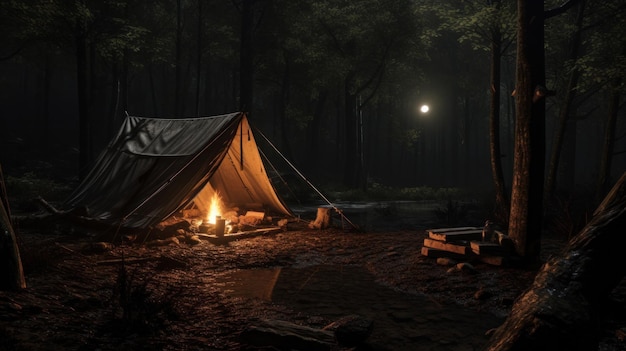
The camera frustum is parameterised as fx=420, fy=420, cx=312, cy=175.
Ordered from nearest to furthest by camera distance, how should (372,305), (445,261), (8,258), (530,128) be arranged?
(8,258), (372,305), (530,128), (445,261)

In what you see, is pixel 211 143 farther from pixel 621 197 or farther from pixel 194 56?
pixel 194 56

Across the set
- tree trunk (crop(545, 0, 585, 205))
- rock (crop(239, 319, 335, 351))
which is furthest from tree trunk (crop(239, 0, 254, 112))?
rock (crop(239, 319, 335, 351))

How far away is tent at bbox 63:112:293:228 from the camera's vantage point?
974cm

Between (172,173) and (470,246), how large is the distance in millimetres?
7034

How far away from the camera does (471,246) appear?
7.69 m

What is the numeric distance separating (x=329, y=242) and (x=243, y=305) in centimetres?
482

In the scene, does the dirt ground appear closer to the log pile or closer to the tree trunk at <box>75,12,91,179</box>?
the log pile

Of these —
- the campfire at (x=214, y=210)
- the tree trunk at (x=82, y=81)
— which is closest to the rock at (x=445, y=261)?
the campfire at (x=214, y=210)

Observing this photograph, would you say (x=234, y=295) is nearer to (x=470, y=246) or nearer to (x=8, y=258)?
(x=8, y=258)

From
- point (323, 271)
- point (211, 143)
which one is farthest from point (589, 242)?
point (211, 143)

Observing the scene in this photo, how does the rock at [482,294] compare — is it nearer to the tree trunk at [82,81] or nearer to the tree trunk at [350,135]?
the tree trunk at [82,81]

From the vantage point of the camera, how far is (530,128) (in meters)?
7.34

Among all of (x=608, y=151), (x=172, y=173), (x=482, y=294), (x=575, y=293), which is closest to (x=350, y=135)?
(x=608, y=151)

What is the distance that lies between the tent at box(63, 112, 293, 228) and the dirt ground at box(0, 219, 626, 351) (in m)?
1.14
